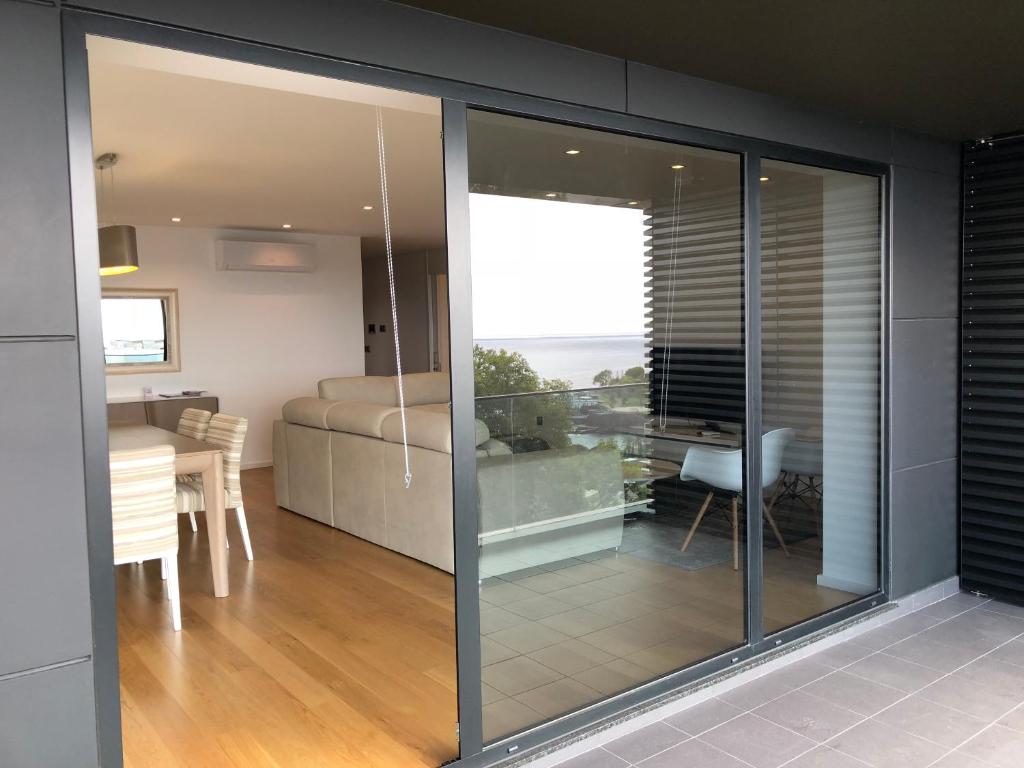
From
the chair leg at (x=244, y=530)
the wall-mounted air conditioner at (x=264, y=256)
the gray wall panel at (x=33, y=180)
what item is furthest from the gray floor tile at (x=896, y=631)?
the wall-mounted air conditioner at (x=264, y=256)

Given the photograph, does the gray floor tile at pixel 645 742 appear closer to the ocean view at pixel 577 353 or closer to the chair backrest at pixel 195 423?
the ocean view at pixel 577 353

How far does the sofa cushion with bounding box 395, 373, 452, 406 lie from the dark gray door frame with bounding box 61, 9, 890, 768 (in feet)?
9.01

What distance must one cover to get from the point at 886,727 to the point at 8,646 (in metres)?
2.64

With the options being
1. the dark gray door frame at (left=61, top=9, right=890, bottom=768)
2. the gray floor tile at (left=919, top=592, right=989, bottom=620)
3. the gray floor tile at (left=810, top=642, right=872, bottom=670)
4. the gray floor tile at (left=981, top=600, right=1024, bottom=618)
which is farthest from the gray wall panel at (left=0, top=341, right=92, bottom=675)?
the gray floor tile at (left=981, top=600, right=1024, bottom=618)

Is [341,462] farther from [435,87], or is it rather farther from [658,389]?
[435,87]

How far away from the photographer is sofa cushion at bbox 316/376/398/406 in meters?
6.02

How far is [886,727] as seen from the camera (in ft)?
9.35

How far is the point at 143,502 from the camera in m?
3.70

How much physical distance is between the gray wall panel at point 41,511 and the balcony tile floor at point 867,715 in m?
1.60

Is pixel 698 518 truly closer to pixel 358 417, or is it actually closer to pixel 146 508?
pixel 146 508

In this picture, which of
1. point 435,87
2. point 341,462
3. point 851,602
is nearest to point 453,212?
point 435,87

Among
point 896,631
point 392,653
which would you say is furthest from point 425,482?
point 896,631

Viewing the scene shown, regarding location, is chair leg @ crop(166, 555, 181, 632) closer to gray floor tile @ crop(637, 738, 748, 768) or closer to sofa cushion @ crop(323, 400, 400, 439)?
sofa cushion @ crop(323, 400, 400, 439)

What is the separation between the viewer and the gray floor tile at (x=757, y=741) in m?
2.65
